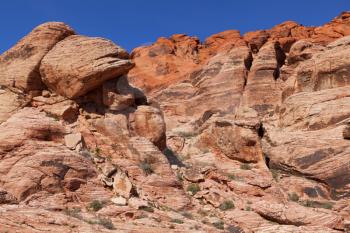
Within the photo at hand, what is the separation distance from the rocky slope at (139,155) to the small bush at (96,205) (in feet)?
0.15

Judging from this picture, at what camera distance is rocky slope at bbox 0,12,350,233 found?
55.2ft

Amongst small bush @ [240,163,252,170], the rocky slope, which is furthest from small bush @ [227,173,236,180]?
small bush @ [240,163,252,170]

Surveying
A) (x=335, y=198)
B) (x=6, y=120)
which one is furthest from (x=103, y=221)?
(x=335, y=198)

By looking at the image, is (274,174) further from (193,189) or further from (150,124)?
(150,124)

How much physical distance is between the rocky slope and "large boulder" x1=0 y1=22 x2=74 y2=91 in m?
0.05

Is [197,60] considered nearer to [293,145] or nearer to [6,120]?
[293,145]

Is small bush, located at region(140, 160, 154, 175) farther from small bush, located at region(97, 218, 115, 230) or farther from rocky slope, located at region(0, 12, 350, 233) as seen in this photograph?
small bush, located at region(97, 218, 115, 230)

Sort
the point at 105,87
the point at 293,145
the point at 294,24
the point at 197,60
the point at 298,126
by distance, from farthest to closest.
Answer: the point at 197,60
the point at 294,24
the point at 298,126
the point at 293,145
the point at 105,87

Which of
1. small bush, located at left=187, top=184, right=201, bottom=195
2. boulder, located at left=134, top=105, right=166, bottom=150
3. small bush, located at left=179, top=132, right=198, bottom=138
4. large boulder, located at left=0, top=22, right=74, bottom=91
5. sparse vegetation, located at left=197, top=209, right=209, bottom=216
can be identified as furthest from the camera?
small bush, located at left=179, top=132, right=198, bottom=138

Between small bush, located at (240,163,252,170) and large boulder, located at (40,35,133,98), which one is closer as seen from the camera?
large boulder, located at (40,35,133,98)

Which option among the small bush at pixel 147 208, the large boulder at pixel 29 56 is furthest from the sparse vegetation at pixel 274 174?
the large boulder at pixel 29 56

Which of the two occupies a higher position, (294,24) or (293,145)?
(294,24)

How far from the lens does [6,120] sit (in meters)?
19.6

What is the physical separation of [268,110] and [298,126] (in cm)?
1042
